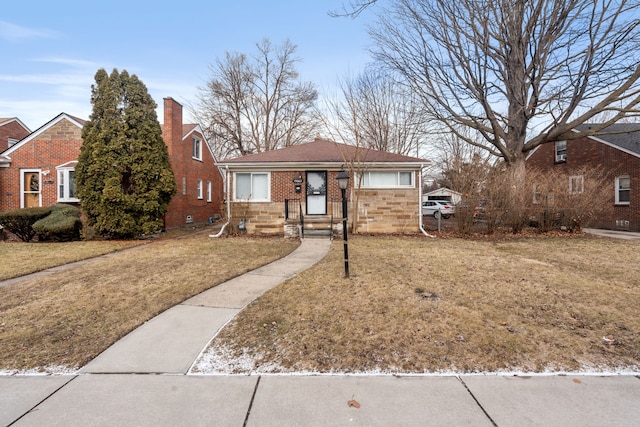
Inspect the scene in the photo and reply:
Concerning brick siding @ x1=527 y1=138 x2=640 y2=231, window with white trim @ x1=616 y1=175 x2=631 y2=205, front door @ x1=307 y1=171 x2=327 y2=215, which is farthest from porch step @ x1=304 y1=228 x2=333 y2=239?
window with white trim @ x1=616 y1=175 x2=631 y2=205

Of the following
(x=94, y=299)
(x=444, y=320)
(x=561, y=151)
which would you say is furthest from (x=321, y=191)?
(x=561, y=151)

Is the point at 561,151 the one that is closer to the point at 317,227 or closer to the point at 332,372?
the point at 317,227

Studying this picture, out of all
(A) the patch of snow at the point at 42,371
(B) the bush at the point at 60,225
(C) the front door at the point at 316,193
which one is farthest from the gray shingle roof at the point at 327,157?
(A) the patch of snow at the point at 42,371

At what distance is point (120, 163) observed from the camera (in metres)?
11.0

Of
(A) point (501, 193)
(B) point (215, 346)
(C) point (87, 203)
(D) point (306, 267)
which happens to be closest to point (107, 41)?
(C) point (87, 203)

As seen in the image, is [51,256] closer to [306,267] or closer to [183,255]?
[183,255]

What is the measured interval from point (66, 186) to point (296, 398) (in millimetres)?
15315

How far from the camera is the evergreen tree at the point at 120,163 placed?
426 inches

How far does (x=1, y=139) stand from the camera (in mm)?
19156

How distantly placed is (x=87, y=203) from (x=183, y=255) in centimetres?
569

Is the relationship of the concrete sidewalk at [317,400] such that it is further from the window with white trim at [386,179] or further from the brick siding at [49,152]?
the brick siding at [49,152]

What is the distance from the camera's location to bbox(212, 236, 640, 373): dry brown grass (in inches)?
115

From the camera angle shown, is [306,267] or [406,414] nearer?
[406,414]

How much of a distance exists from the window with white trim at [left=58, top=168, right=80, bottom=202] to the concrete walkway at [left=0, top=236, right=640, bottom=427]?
13.4 m
